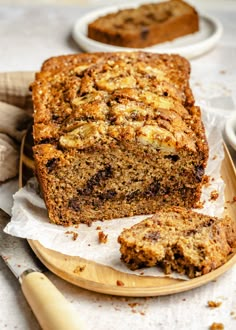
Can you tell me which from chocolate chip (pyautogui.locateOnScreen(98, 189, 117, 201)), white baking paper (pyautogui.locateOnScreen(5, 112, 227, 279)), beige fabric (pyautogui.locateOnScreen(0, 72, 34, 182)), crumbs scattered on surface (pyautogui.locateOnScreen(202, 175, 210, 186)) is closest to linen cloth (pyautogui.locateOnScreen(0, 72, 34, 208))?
beige fabric (pyautogui.locateOnScreen(0, 72, 34, 182))

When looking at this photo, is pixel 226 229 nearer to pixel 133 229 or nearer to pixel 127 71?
pixel 133 229

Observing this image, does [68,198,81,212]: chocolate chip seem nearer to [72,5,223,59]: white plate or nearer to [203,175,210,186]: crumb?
[203,175,210,186]: crumb

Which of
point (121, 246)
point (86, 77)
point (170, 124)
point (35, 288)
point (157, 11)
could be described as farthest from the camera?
point (157, 11)

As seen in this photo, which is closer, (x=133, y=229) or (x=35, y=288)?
(x=35, y=288)

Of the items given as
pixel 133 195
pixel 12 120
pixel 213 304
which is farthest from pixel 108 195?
pixel 12 120

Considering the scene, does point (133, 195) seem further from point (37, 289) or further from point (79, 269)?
point (37, 289)

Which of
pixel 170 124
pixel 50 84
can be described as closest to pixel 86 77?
pixel 50 84
